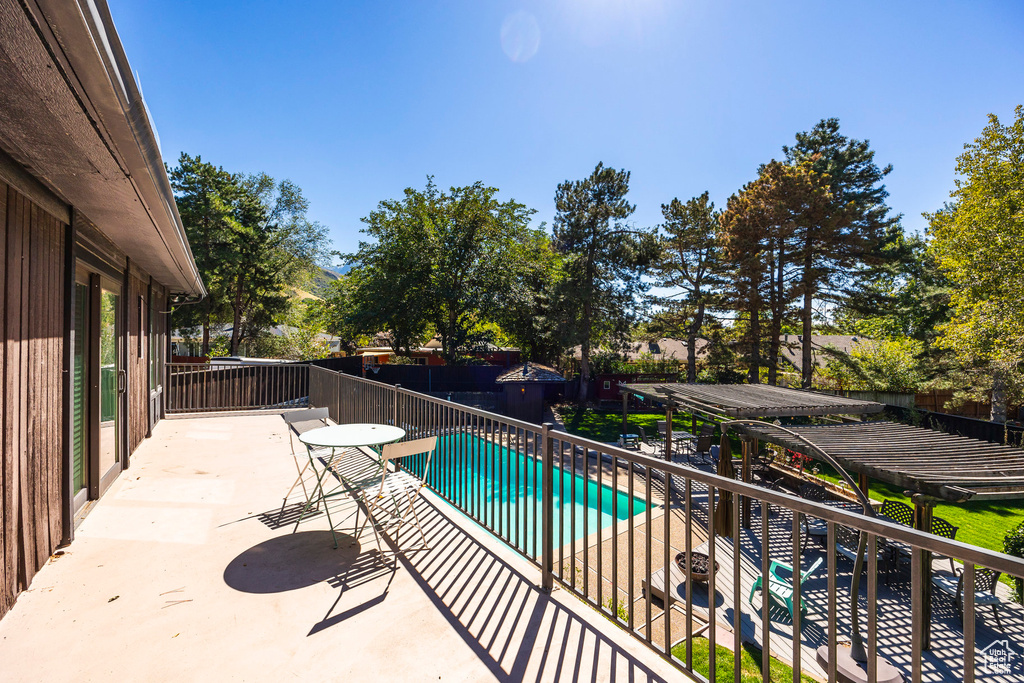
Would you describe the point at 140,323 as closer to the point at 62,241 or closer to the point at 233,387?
the point at 62,241

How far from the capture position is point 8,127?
2117mm

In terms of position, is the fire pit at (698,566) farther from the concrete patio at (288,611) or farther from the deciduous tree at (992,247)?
the deciduous tree at (992,247)

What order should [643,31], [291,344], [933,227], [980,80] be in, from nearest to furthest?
[643,31]
[980,80]
[933,227]
[291,344]

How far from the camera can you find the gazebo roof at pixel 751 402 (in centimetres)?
743

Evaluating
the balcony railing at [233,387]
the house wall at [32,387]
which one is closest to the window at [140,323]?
the house wall at [32,387]

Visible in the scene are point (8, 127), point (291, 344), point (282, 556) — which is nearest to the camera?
point (8, 127)

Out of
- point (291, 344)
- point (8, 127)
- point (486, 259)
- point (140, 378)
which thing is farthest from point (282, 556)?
point (291, 344)

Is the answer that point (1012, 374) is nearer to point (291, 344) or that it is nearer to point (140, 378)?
point (140, 378)

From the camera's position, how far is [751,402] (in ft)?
26.1

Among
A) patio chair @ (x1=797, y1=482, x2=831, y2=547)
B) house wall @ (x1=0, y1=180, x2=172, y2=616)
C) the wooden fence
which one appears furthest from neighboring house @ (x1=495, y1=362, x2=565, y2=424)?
the wooden fence

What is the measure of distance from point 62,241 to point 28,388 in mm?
1218

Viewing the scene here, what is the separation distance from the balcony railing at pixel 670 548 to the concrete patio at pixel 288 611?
0.27 m

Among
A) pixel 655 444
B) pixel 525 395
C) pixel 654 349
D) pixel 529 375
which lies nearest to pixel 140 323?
pixel 525 395

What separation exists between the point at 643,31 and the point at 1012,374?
13785 millimetres
